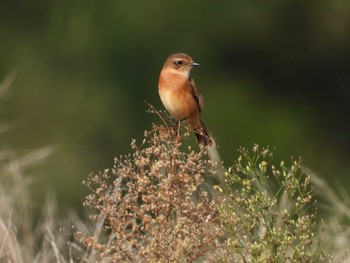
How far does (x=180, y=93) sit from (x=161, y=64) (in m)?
13.0

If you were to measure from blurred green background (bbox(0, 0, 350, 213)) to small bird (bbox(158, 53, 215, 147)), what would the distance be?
1137 centimetres

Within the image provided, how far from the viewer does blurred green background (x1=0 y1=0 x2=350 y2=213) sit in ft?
67.4

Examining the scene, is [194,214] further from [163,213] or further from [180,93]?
[180,93]

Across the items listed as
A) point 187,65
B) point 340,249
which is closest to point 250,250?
point 340,249

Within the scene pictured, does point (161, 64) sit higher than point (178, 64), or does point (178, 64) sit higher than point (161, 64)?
point (178, 64)

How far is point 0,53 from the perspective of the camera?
22375 millimetres

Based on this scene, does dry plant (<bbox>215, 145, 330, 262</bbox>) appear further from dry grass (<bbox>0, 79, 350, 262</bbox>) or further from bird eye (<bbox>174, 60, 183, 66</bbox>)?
bird eye (<bbox>174, 60, 183, 66</bbox>)

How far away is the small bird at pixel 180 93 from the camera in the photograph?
748cm

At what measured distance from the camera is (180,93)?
7.68 m

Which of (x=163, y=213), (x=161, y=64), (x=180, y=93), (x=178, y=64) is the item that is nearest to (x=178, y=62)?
(x=178, y=64)

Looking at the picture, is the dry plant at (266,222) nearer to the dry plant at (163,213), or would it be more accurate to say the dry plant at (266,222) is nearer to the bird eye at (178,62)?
the dry plant at (163,213)

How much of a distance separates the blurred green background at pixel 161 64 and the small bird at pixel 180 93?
11.4 m

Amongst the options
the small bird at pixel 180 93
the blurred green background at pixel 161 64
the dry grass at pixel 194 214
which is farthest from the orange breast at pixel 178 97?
the blurred green background at pixel 161 64

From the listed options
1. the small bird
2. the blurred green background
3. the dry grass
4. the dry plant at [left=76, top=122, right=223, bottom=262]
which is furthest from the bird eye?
the blurred green background
